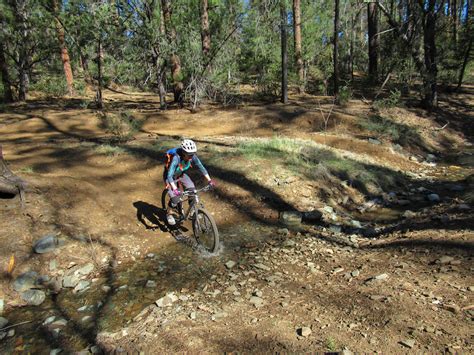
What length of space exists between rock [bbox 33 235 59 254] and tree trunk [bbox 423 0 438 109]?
679 inches

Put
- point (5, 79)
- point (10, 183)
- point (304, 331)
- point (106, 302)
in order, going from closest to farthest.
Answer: point (304, 331)
point (106, 302)
point (10, 183)
point (5, 79)

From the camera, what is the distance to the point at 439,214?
681 centimetres

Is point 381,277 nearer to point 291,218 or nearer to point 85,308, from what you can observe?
point 291,218

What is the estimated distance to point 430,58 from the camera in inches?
670

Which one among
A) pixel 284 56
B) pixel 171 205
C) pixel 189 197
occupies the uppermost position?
pixel 284 56

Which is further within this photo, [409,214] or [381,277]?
[409,214]

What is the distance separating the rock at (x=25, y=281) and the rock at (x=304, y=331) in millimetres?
3934

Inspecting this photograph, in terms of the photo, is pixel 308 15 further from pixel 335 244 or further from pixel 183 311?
pixel 183 311

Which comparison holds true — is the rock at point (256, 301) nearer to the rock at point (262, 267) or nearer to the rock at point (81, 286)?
the rock at point (262, 267)

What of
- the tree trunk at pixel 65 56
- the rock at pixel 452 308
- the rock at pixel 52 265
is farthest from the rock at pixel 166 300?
the tree trunk at pixel 65 56

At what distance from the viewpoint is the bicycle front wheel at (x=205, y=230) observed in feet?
19.6

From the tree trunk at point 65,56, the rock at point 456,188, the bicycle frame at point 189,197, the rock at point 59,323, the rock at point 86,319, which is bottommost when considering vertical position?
the rock at point 59,323

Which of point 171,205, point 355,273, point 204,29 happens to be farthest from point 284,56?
point 355,273

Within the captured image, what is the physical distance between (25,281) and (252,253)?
11.6 feet
